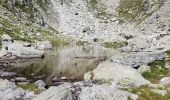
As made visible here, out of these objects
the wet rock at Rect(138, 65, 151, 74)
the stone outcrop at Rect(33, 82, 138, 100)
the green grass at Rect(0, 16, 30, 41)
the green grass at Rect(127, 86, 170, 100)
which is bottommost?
the green grass at Rect(127, 86, 170, 100)

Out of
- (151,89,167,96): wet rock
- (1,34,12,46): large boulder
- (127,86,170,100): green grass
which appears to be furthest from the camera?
(1,34,12,46): large boulder

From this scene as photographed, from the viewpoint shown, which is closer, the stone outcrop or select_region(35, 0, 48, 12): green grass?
the stone outcrop

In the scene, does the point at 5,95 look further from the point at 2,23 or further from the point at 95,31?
the point at 95,31

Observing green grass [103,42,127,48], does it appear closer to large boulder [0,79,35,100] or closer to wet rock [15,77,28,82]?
wet rock [15,77,28,82]

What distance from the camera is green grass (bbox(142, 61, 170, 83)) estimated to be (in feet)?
180

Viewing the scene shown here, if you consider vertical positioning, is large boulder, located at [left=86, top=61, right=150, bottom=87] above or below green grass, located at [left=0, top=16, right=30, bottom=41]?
below

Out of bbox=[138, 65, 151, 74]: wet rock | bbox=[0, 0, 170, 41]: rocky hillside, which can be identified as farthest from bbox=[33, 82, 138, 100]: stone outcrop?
bbox=[0, 0, 170, 41]: rocky hillside

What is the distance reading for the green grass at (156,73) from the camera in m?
54.9

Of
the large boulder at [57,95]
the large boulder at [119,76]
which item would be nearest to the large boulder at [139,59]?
the large boulder at [119,76]

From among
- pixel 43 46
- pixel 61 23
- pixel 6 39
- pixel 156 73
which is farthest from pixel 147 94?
pixel 61 23

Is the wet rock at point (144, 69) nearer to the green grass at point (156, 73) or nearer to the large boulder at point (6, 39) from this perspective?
the green grass at point (156, 73)

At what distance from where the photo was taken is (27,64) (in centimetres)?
8012

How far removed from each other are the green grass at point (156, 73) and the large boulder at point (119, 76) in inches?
153

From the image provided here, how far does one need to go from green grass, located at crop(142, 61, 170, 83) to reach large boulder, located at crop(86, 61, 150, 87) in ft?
12.8
